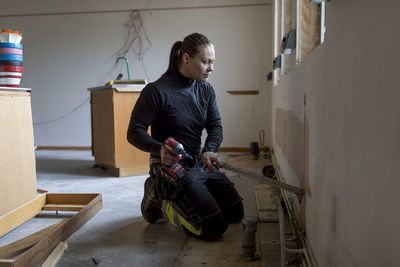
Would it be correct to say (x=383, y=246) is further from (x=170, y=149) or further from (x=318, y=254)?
(x=170, y=149)

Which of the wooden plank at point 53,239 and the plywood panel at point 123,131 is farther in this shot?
the plywood panel at point 123,131

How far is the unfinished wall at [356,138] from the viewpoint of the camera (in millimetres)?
594

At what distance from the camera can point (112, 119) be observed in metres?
3.36

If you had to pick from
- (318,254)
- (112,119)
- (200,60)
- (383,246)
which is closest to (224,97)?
(112,119)

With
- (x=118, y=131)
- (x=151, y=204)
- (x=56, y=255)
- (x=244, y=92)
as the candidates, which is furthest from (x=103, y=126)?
(x=244, y=92)

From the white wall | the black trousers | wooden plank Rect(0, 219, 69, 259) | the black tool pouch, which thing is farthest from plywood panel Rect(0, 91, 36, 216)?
the white wall

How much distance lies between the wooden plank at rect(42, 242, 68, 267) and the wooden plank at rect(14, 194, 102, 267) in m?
0.03

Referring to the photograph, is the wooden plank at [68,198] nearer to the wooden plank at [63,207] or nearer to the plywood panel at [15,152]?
the wooden plank at [63,207]

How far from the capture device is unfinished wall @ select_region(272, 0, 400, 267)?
23.4 inches

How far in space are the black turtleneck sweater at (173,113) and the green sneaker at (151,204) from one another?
265mm

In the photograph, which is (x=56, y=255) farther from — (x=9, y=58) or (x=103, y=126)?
(x=103, y=126)

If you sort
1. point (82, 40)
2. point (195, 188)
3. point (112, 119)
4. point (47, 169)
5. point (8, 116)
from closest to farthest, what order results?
point (195, 188) < point (8, 116) < point (112, 119) < point (47, 169) < point (82, 40)

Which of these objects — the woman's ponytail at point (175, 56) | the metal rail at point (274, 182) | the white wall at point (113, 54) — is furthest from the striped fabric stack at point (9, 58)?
the white wall at point (113, 54)

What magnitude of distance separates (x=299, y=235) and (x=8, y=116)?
170 centimetres
